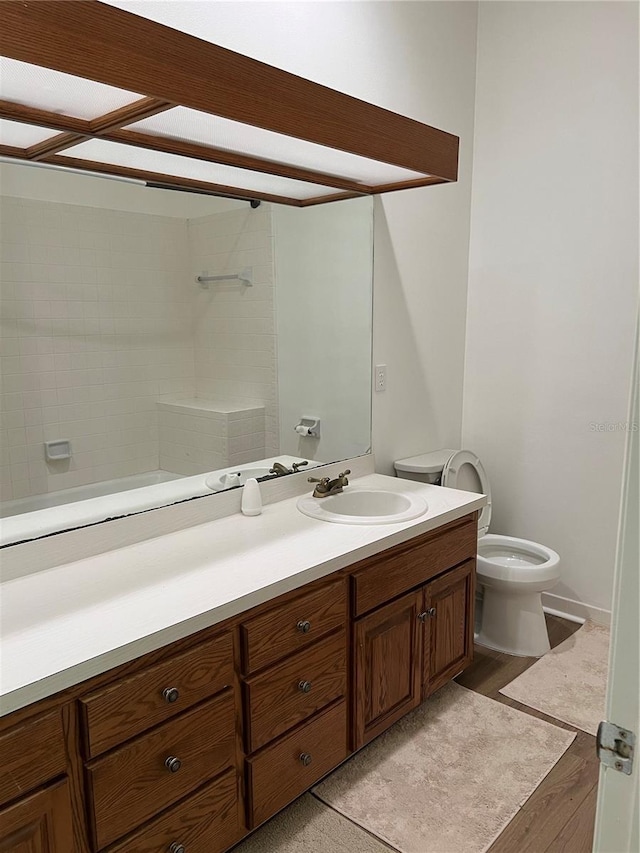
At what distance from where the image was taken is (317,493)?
235cm

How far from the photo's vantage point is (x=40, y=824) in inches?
48.1

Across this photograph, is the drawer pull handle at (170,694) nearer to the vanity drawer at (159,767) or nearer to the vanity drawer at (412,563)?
the vanity drawer at (159,767)

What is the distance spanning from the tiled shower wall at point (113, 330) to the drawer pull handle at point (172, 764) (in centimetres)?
75

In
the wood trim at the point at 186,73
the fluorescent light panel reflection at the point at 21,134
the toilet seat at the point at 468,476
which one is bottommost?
the toilet seat at the point at 468,476

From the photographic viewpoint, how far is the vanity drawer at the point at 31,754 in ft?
3.81

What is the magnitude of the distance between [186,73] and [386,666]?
5.62 feet

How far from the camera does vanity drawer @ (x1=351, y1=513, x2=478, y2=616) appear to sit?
1.93 meters

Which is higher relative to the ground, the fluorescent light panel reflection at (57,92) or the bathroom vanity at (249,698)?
the fluorescent light panel reflection at (57,92)

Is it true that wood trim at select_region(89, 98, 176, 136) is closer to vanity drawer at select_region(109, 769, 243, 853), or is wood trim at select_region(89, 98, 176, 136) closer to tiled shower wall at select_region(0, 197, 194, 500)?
tiled shower wall at select_region(0, 197, 194, 500)

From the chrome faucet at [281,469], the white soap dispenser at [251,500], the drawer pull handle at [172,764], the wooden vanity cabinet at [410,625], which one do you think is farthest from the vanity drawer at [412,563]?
the drawer pull handle at [172,764]

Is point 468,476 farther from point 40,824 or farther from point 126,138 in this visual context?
point 40,824

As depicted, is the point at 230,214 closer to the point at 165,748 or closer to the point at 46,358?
the point at 46,358

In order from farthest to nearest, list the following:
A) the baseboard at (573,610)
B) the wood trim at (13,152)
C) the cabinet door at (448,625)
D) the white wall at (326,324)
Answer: the baseboard at (573,610) → the white wall at (326,324) → the cabinet door at (448,625) → the wood trim at (13,152)

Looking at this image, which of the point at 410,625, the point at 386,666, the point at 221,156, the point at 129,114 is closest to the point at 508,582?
the point at 410,625
